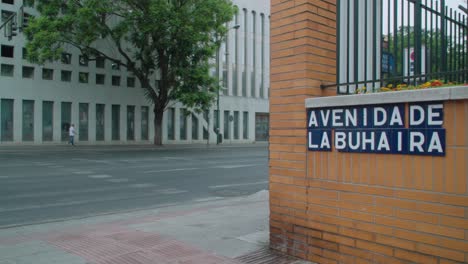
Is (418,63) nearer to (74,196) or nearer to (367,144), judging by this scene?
(367,144)

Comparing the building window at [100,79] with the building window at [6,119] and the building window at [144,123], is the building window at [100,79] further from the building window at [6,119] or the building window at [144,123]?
the building window at [6,119]

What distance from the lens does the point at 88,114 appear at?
35469 millimetres

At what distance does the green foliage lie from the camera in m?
28.9

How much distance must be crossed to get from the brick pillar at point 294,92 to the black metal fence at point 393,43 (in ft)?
0.56

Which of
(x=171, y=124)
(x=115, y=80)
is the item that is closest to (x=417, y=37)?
(x=115, y=80)

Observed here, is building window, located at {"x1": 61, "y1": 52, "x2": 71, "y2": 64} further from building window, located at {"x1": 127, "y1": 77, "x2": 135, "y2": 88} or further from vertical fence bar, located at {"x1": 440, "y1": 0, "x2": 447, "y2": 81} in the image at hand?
vertical fence bar, located at {"x1": 440, "y1": 0, "x2": 447, "y2": 81}

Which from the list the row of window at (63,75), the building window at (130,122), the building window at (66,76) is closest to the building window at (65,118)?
the building window at (66,76)

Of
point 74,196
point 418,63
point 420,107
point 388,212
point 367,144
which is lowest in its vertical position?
point 74,196

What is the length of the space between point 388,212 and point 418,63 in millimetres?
1599

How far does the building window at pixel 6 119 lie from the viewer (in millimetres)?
30734

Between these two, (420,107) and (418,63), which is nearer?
(420,107)

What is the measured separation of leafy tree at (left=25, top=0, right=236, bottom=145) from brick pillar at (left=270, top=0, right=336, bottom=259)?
24421 mm

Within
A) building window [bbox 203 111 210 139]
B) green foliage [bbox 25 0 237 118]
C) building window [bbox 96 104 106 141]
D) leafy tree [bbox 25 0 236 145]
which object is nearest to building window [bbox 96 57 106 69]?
leafy tree [bbox 25 0 236 145]

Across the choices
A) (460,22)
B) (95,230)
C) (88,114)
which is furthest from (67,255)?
(88,114)
